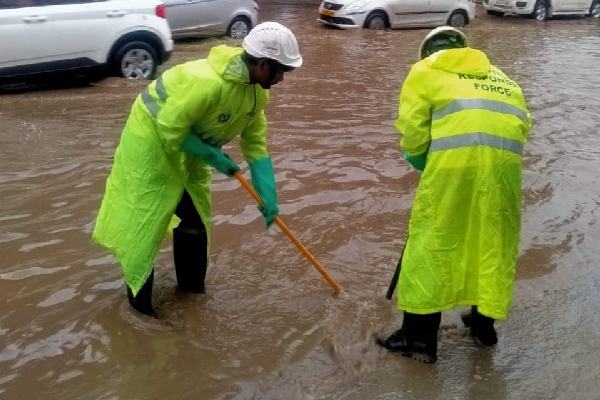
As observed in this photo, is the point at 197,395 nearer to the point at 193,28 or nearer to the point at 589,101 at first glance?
the point at 589,101

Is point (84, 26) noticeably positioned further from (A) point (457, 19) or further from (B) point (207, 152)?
(A) point (457, 19)

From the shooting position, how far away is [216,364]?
3.70 m

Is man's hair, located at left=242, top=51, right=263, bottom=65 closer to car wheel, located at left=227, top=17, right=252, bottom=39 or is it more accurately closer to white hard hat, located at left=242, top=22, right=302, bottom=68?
white hard hat, located at left=242, top=22, right=302, bottom=68

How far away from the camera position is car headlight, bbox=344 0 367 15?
1554 cm

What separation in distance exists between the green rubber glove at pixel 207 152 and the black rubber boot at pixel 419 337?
1.24m

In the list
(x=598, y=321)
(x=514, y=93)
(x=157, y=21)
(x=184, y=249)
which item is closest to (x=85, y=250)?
(x=184, y=249)

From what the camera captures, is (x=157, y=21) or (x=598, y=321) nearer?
(x=598, y=321)

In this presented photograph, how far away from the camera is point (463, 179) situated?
11.0 ft

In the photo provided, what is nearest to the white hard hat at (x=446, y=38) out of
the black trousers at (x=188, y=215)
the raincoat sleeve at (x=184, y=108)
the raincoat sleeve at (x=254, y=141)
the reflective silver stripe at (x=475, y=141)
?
the reflective silver stripe at (x=475, y=141)

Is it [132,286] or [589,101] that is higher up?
[132,286]

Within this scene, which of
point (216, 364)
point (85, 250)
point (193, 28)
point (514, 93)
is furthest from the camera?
point (193, 28)

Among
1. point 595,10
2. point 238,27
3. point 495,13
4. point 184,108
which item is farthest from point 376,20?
point 184,108

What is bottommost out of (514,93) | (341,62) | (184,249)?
(341,62)

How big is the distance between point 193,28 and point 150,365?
33.8 feet
